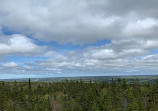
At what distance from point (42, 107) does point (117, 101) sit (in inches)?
1720

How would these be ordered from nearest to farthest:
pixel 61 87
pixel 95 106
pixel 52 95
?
pixel 95 106, pixel 52 95, pixel 61 87

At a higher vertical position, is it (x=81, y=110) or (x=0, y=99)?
(x=0, y=99)

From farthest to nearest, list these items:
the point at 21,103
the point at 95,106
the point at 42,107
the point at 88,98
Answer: the point at 21,103 → the point at 88,98 → the point at 42,107 → the point at 95,106

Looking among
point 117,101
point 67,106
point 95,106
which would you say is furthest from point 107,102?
point 67,106

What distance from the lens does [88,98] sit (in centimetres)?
9644

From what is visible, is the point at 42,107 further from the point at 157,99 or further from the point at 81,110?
the point at 157,99

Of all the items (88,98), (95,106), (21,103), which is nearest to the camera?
(95,106)

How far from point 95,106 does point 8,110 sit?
2271 inches

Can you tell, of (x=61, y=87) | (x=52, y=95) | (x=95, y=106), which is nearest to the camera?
(x=95, y=106)

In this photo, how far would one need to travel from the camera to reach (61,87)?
18612 cm

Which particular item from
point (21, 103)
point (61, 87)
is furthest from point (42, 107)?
point (61, 87)

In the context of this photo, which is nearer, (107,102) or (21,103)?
(107,102)

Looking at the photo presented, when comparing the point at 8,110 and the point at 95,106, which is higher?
the point at 95,106

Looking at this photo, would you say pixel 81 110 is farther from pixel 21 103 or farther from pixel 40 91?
pixel 40 91
